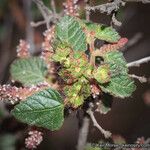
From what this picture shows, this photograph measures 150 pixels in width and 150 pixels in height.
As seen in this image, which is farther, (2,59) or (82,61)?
(2,59)

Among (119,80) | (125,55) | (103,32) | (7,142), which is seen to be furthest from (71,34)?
(125,55)

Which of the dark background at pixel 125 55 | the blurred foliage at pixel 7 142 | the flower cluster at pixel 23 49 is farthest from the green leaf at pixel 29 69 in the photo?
the dark background at pixel 125 55

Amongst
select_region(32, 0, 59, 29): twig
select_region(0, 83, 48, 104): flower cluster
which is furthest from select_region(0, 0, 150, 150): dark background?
select_region(0, 83, 48, 104): flower cluster

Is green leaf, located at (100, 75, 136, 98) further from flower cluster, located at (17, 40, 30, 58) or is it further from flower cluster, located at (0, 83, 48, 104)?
flower cluster, located at (17, 40, 30, 58)

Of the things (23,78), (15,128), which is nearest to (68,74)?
(23,78)

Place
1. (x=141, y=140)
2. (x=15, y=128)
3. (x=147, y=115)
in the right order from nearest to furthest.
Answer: (x=141, y=140), (x=15, y=128), (x=147, y=115)

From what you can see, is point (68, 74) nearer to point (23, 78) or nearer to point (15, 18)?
point (23, 78)
